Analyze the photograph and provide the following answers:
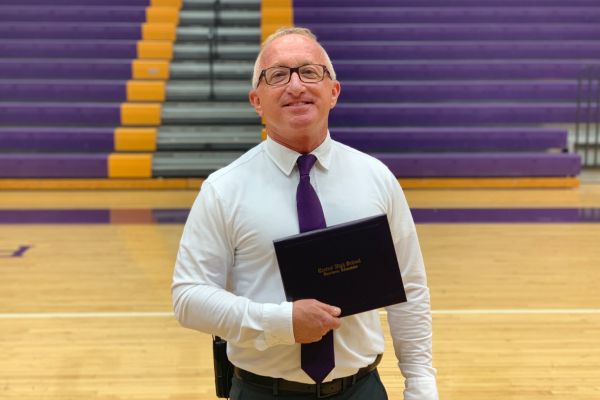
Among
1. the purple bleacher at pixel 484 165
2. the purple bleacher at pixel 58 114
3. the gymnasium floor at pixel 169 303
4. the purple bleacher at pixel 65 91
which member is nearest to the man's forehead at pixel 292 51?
the gymnasium floor at pixel 169 303

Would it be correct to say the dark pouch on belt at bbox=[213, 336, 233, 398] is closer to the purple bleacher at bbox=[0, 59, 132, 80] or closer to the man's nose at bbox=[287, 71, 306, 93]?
the man's nose at bbox=[287, 71, 306, 93]

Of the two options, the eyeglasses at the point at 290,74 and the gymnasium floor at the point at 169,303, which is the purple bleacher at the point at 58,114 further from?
the eyeglasses at the point at 290,74

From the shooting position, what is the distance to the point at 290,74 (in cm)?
125

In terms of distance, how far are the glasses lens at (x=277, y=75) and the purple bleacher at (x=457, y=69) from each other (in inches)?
288

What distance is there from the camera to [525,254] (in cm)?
467

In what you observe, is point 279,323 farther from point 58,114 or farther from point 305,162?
point 58,114

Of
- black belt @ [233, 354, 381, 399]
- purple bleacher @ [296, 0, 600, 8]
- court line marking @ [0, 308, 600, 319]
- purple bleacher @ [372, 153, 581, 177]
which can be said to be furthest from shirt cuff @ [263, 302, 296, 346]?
purple bleacher @ [296, 0, 600, 8]

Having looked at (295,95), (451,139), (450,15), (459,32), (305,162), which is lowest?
(451,139)

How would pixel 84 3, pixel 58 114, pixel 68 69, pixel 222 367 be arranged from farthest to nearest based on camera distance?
pixel 84 3 → pixel 68 69 → pixel 58 114 → pixel 222 367

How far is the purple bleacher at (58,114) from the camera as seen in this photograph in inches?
312

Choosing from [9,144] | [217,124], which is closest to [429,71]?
[217,124]

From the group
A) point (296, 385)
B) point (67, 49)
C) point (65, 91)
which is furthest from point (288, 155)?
point (67, 49)

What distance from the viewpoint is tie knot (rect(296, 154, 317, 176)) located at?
1.29m

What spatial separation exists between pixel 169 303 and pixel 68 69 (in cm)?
555
